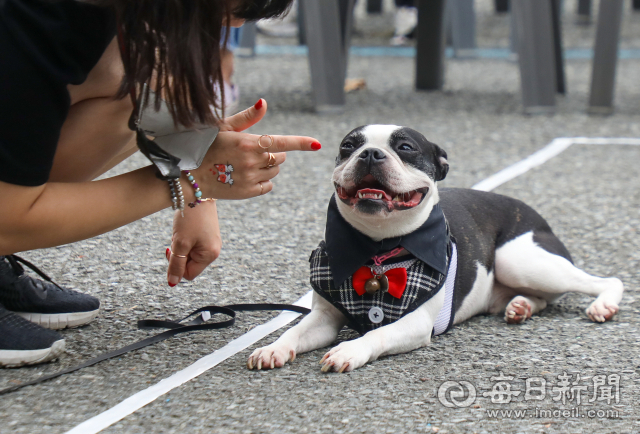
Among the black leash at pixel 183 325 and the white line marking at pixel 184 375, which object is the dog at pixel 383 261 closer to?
the white line marking at pixel 184 375

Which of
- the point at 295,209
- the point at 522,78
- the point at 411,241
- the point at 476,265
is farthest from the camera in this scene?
the point at 522,78

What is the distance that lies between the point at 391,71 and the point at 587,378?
21.0 ft

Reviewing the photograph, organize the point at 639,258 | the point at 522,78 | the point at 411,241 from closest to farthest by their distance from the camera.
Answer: the point at 411,241 → the point at 639,258 → the point at 522,78

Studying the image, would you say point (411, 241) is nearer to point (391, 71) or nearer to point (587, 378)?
point (587, 378)

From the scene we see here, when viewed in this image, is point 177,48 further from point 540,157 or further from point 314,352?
point 540,157

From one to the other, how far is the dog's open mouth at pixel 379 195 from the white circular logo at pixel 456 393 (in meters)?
0.46

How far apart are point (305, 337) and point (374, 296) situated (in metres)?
0.21

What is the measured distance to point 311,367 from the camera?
75.3 inches

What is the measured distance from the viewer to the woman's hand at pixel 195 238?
202cm

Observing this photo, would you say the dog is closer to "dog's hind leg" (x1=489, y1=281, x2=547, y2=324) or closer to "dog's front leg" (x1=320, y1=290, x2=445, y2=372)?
"dog's front leg" (x1=320, y1=290, x2=445, y2=372)

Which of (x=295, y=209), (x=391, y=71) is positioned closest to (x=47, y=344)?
(x=295, y=209)

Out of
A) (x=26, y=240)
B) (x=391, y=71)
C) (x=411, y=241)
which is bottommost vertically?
(x=391, y=71)

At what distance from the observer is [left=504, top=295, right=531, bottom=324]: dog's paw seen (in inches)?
89.6

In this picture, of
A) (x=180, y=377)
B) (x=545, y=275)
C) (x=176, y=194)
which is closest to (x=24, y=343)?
(x=180, y=377)
